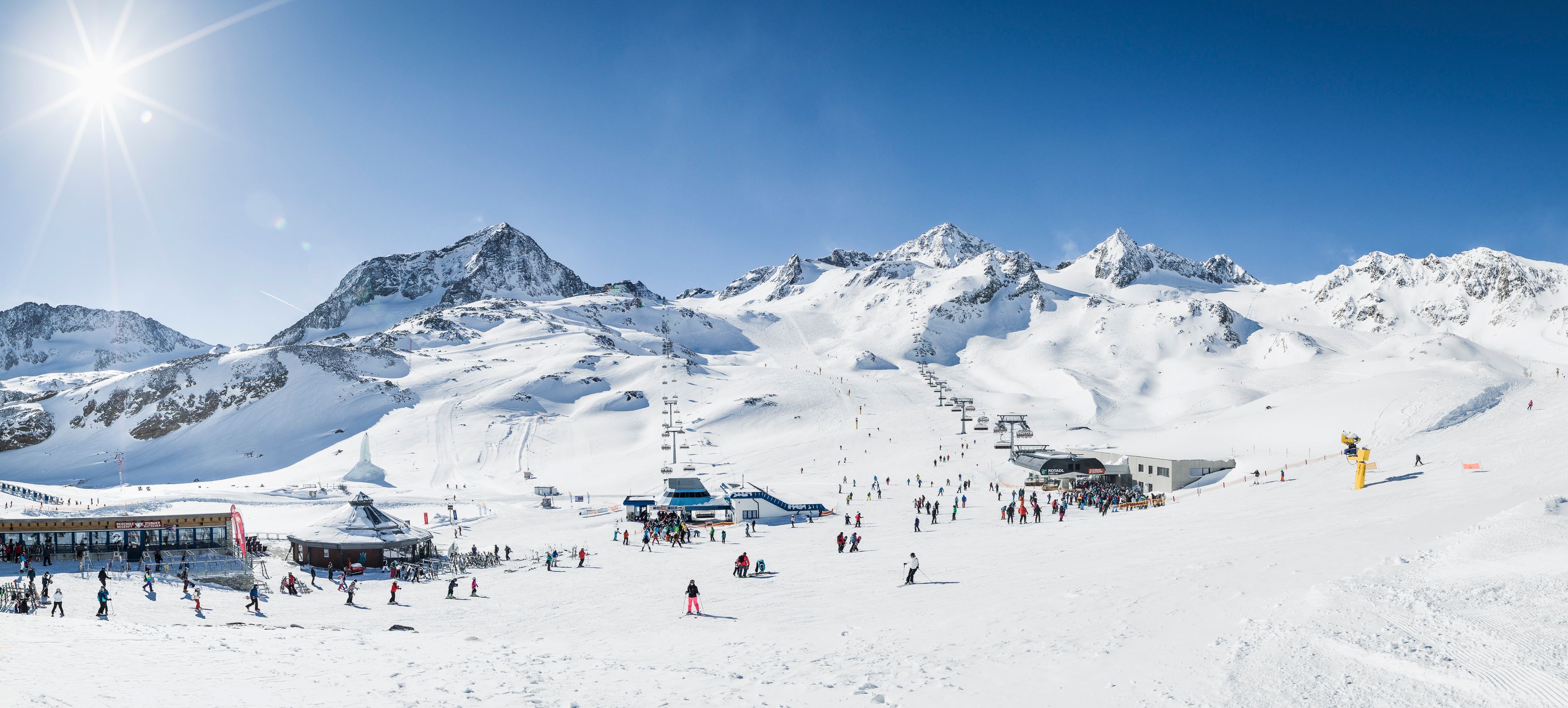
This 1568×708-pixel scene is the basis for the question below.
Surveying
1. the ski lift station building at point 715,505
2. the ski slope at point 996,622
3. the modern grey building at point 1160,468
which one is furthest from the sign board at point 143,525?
the modern grey building at point 1160,468

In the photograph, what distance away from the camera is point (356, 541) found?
104ft

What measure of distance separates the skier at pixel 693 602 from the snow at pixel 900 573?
493mm

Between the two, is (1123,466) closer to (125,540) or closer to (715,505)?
(715,505)

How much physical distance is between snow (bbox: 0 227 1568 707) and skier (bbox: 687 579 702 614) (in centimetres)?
49

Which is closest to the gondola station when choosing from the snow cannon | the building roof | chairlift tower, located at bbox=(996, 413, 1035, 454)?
the building roof

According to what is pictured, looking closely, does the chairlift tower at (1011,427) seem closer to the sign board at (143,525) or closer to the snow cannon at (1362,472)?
the snow cannon at (1362,472)

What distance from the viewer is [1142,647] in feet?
41.9

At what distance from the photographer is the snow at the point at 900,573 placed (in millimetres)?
11484

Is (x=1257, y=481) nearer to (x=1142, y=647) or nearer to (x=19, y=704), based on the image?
(x=1142, y=647)

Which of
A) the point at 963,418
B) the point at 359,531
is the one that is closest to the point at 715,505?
the point at 359,531

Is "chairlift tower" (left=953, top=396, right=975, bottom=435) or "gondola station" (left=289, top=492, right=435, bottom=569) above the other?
"chairlift tower" (left=953, top=396, right=975, bottom=435)

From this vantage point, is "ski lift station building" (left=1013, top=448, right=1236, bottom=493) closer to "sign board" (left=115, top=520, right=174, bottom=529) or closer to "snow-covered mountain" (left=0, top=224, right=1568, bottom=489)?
"snow-covered mountain" (left=0, top=224, right=1568, bottom=489)

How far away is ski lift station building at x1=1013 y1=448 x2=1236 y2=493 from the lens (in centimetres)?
4797

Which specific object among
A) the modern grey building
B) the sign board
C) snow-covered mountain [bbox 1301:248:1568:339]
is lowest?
the sign board
